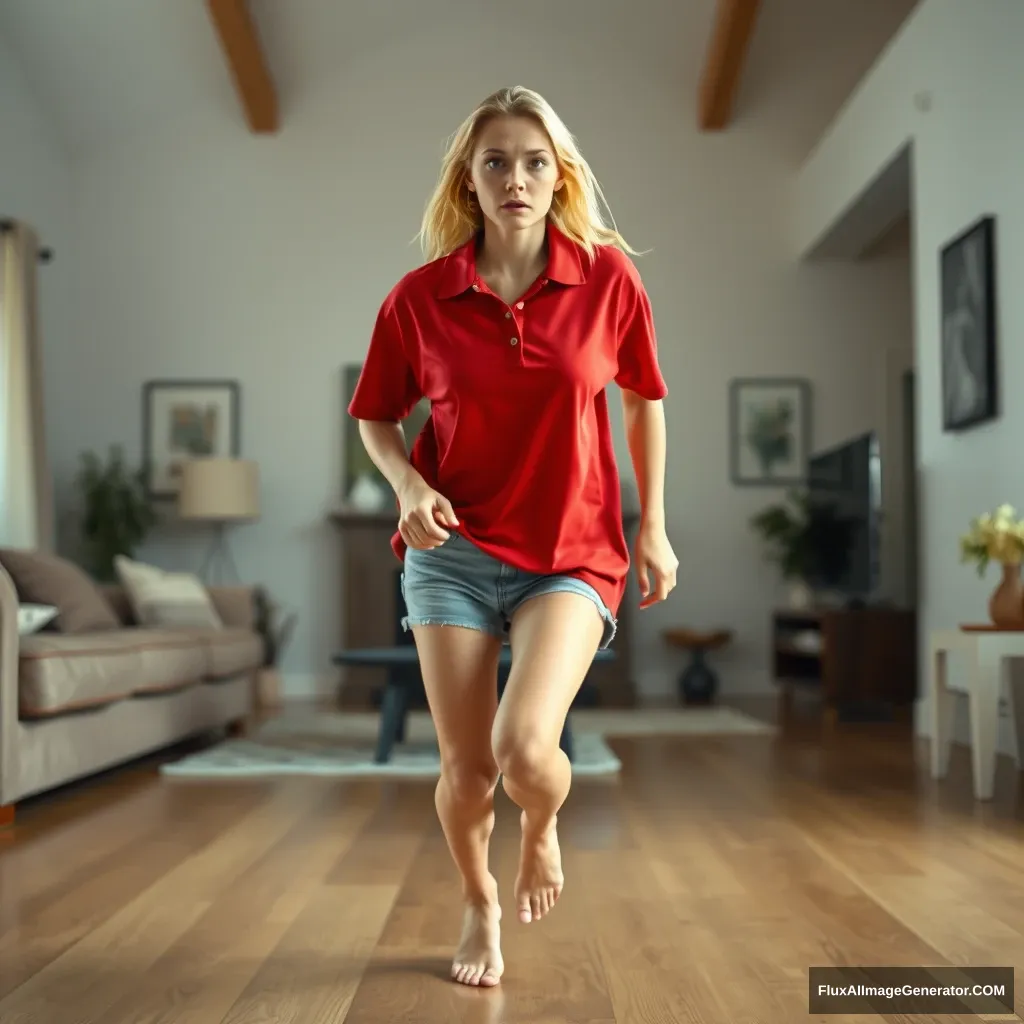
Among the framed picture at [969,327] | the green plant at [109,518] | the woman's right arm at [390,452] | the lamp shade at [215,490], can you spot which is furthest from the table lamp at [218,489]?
the woman's right arm at [390,452]

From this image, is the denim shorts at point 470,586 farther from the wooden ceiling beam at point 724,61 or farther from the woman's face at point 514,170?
the wooden ceiling beam at point 724,61

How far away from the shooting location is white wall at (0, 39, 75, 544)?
7.16 m

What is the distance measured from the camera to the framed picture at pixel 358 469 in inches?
299

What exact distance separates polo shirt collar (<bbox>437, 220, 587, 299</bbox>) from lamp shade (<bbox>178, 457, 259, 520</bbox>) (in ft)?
18.7

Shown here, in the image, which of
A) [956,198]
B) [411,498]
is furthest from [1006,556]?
[411,498]

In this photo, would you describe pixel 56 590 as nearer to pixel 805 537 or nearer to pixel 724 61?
pixel 805 537

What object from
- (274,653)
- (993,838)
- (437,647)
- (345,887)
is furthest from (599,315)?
(274,653)

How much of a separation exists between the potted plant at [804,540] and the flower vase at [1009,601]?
2.50m


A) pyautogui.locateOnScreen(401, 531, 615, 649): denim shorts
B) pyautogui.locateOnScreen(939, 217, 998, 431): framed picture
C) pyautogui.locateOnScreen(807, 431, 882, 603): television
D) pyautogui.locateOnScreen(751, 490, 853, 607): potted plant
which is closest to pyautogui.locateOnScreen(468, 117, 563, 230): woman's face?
pyautogui.locateOnScreen(401, 531, 615, 649): denim shorts

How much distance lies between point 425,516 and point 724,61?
645 centimetres

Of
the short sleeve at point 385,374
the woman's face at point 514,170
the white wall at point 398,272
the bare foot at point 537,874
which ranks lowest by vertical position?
the bare foot at point 537,874

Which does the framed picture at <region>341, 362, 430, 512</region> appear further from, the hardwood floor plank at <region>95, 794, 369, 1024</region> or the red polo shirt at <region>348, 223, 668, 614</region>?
the red polo shirt at <region>348, 223, 668, 614</region>

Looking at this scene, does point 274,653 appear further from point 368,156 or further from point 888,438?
point 888,438

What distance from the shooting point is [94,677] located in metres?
3.79
